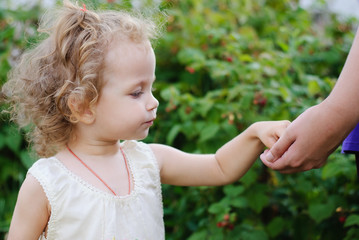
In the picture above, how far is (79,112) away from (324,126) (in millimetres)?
804

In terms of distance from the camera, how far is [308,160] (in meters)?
1.53

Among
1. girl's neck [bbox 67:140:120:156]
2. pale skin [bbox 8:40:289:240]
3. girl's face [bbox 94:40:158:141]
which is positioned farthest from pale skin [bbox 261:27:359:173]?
girl's neck [bbox 67:140:120:156]

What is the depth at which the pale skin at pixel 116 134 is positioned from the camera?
1.61 m

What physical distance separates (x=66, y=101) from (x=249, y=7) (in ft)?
8.06

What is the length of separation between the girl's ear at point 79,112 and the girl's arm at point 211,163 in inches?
12.8

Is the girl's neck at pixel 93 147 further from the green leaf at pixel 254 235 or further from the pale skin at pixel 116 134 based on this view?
the green leaf at pixel 254 235

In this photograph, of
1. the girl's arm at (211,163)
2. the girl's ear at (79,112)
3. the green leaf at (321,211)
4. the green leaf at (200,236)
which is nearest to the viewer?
the girl's ear at (79,112)

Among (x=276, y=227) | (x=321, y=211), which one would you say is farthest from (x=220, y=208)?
(x=321, y=211)

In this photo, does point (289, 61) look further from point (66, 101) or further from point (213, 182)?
point (66, 101)

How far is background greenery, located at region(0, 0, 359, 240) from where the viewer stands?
2389mm

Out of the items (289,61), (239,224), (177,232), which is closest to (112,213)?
(239,224)

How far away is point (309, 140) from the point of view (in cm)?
146

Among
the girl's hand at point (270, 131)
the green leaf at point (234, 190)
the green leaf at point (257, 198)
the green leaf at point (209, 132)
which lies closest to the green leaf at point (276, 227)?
the green leaf at point (257, 198)

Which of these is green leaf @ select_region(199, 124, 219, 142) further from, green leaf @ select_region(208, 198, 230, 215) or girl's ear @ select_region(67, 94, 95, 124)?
girl's ear @ select_region(67, 94, 95, 124)
